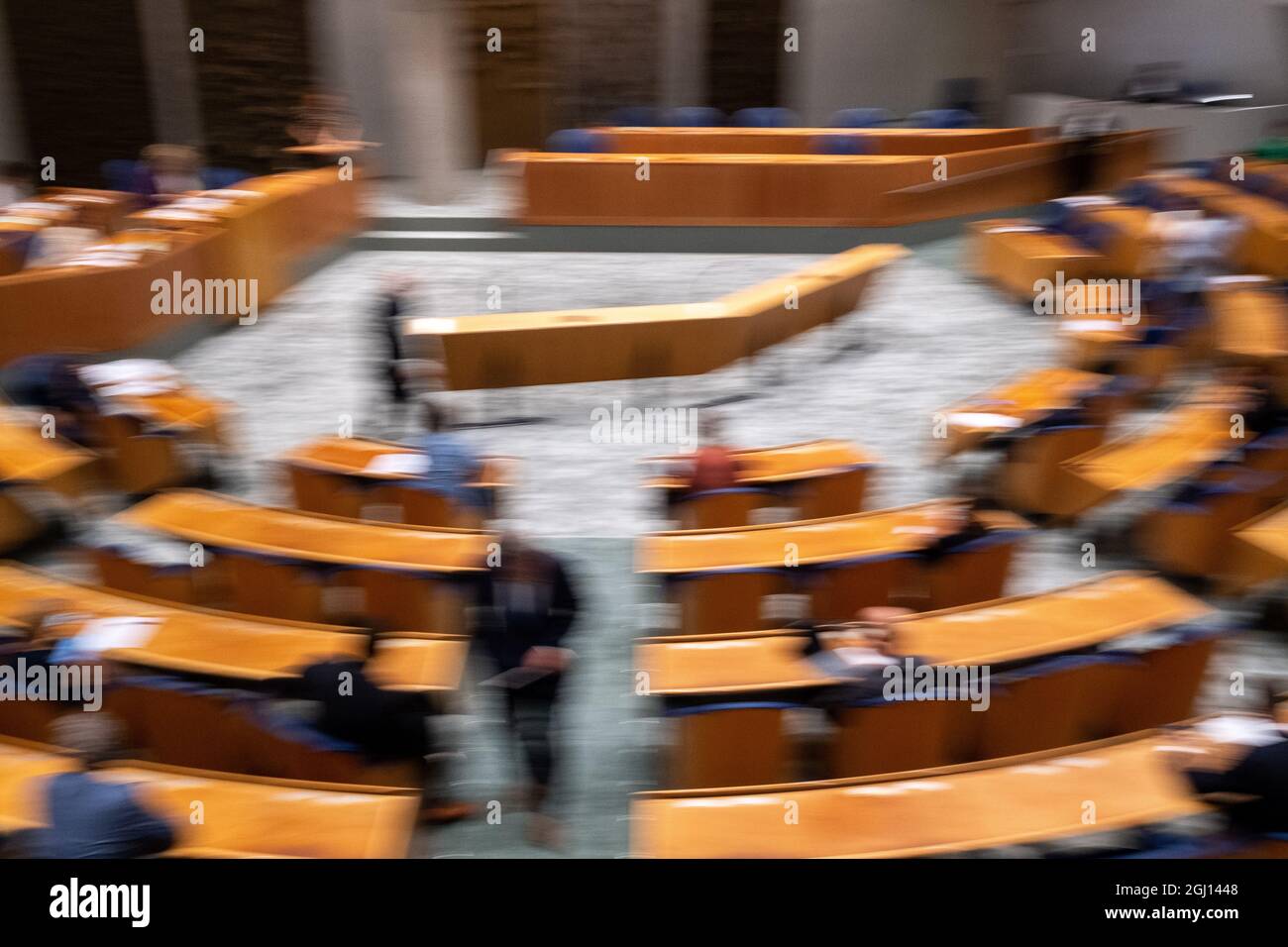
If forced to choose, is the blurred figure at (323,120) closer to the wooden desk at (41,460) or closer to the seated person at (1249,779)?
the wooden desk at (41,460)

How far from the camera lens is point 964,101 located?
15109mm

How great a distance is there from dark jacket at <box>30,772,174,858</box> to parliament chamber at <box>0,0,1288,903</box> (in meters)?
0.01

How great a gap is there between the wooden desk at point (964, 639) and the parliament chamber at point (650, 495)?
0.08ft

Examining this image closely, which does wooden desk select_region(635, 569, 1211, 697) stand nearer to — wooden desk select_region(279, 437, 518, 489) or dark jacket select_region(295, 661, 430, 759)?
dark jacket select_region(295, 661, 430, 759)

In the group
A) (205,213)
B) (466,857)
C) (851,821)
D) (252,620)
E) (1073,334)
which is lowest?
(466,857)

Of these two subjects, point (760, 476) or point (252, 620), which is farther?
point (760, 476)

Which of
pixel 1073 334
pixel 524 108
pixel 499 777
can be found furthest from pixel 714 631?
pixel 524 108

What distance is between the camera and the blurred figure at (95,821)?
2.91 metres

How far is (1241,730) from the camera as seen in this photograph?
132 inches

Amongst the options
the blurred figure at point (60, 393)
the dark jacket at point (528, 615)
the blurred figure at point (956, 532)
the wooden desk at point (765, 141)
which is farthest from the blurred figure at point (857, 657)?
the wooden desk at point (765, 141)

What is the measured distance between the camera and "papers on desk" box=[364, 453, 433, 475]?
18.6ft


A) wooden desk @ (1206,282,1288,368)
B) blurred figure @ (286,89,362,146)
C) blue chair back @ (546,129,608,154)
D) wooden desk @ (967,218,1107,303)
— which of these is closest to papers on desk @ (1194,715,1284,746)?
wooden desk @ (1206,282,1288,368)
